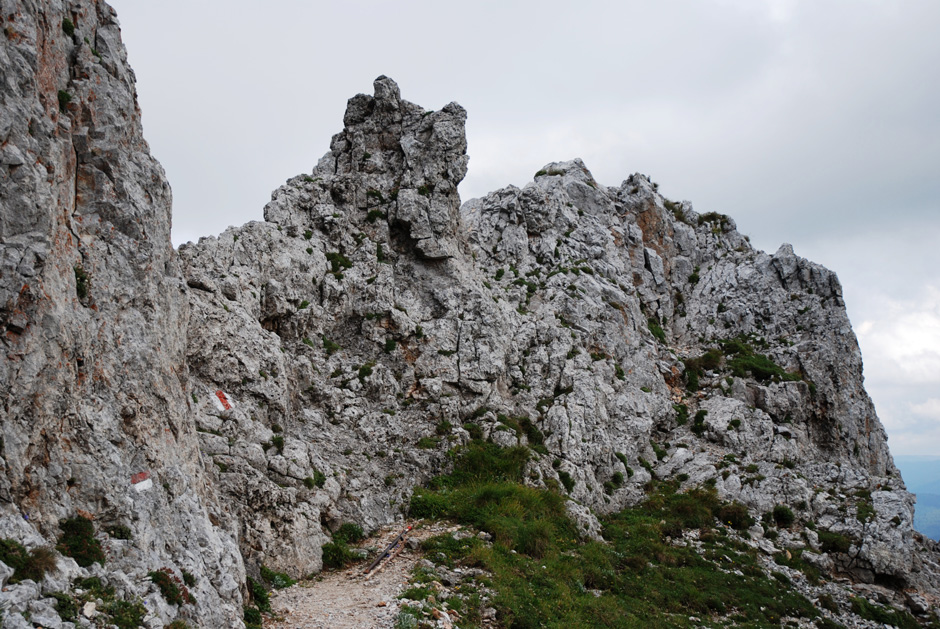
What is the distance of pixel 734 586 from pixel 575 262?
25.5 meters

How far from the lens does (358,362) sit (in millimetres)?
29734

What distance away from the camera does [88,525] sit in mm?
11109

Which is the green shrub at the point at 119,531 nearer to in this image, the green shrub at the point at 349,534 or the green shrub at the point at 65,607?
the green shrub at the point at 65,607

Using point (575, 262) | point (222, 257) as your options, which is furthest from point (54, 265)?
point (575, 262)

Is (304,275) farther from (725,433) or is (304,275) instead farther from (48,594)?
(725,433)

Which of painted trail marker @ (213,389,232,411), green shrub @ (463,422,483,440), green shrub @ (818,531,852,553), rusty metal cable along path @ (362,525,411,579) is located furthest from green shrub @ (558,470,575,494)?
painted trail marker @ (213,389,232,411)

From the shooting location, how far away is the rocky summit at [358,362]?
1144 cm

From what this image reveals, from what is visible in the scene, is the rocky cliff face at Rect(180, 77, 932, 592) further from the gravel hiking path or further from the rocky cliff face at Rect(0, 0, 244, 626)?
the rocky cliff face at Rect(0, 0, 244, 626)

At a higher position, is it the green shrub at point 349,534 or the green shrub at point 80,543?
the green shrub at point 80,543

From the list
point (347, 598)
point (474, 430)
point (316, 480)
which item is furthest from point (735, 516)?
point (347, 598)

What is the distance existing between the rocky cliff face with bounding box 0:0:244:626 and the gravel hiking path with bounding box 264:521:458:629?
7.49 ft

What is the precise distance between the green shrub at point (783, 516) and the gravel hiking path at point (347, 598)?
24.2 m

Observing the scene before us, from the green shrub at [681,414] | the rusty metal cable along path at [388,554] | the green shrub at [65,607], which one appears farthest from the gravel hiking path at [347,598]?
the green shrub at [681,414]

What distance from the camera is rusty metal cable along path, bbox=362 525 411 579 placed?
62.6 ft
